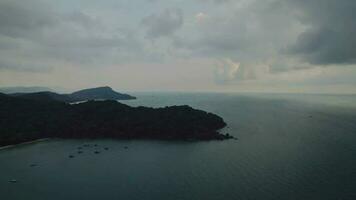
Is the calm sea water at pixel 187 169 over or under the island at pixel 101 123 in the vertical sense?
under

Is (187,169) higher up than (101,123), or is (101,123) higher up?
(101,123)

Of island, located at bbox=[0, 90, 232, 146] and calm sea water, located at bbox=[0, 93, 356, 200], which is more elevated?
island, located at bbox=[0, 90, 232, 146]

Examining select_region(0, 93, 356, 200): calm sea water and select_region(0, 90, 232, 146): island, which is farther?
select_region(0, 90, 232, 146): island

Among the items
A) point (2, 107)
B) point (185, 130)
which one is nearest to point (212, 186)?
point (185, 130)

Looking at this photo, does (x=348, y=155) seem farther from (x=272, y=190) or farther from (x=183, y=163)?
(x=183, y=163)

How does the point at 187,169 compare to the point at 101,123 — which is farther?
the point at 101,123
